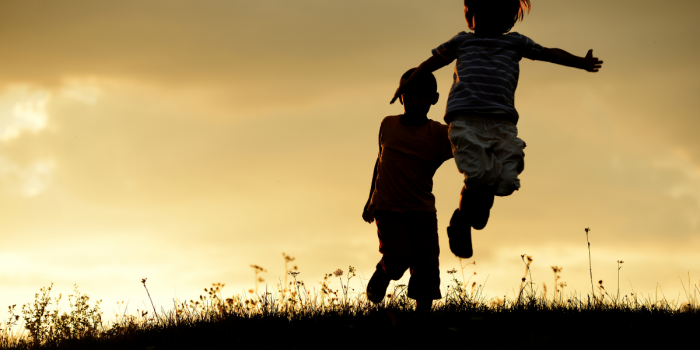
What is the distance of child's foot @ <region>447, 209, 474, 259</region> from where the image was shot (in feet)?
19.8

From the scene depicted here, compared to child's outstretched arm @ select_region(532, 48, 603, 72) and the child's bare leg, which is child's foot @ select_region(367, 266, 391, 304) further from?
child's outstretched arm @ select_region(532, 48, 603, 72)

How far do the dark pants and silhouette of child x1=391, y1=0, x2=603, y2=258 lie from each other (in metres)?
0.62

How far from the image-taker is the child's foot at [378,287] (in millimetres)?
6051

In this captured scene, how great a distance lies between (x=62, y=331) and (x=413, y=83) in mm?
4283

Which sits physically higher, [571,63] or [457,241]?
[571,63]

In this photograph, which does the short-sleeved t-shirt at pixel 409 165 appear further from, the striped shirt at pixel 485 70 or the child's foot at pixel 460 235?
the striped shirt at pixel 485 70

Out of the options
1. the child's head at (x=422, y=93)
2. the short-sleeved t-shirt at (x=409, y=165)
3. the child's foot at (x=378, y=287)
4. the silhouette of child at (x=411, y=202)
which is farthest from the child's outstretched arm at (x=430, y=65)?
the child's foot at (x=378, y=287)

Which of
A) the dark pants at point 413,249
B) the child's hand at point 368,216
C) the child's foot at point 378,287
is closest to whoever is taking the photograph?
the dark pants at point 413,249

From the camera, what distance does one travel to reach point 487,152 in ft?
17.8

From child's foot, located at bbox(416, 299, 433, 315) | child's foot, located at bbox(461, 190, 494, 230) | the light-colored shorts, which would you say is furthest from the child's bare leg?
child's foot, located at bbox(416, 299, 433, 315)

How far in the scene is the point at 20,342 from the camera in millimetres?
6324

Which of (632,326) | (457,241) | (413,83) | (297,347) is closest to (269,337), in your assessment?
(297,347)

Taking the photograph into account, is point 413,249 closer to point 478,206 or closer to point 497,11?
point 478,206

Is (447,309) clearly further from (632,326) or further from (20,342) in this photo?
(20,342)
